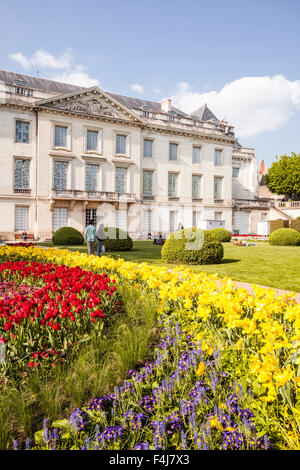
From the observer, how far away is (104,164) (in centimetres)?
3027

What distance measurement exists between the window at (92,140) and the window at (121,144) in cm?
222

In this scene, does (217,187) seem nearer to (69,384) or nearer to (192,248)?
(192,248)

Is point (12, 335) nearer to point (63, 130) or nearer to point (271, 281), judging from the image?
point (271, 281)

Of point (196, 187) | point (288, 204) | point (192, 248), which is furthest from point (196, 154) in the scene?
point (192, 248)

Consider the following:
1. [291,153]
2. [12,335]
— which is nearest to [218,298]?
[12,335]

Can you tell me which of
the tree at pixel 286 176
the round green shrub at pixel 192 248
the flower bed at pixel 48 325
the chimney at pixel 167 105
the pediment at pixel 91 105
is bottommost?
the flower bed at pixel 48 325

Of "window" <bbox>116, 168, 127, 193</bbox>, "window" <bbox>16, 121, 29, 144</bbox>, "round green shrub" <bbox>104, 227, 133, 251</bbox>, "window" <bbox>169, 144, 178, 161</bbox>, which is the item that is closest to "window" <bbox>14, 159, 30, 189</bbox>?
"window" <bbox>16, 121, 29, 144</bbox>

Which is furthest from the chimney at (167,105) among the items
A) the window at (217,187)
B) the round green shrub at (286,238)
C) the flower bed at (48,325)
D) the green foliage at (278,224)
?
the flower bed at (48,325)

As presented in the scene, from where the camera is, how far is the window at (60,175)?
28.2m

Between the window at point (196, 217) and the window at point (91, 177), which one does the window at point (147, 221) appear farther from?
the window at point (91, 177)

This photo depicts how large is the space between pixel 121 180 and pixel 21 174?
9.26 meters

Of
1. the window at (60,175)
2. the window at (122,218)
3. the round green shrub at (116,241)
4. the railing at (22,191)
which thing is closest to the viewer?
the round green shrub at (116,241)

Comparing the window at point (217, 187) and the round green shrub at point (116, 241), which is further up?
the window at point (217, 187)
